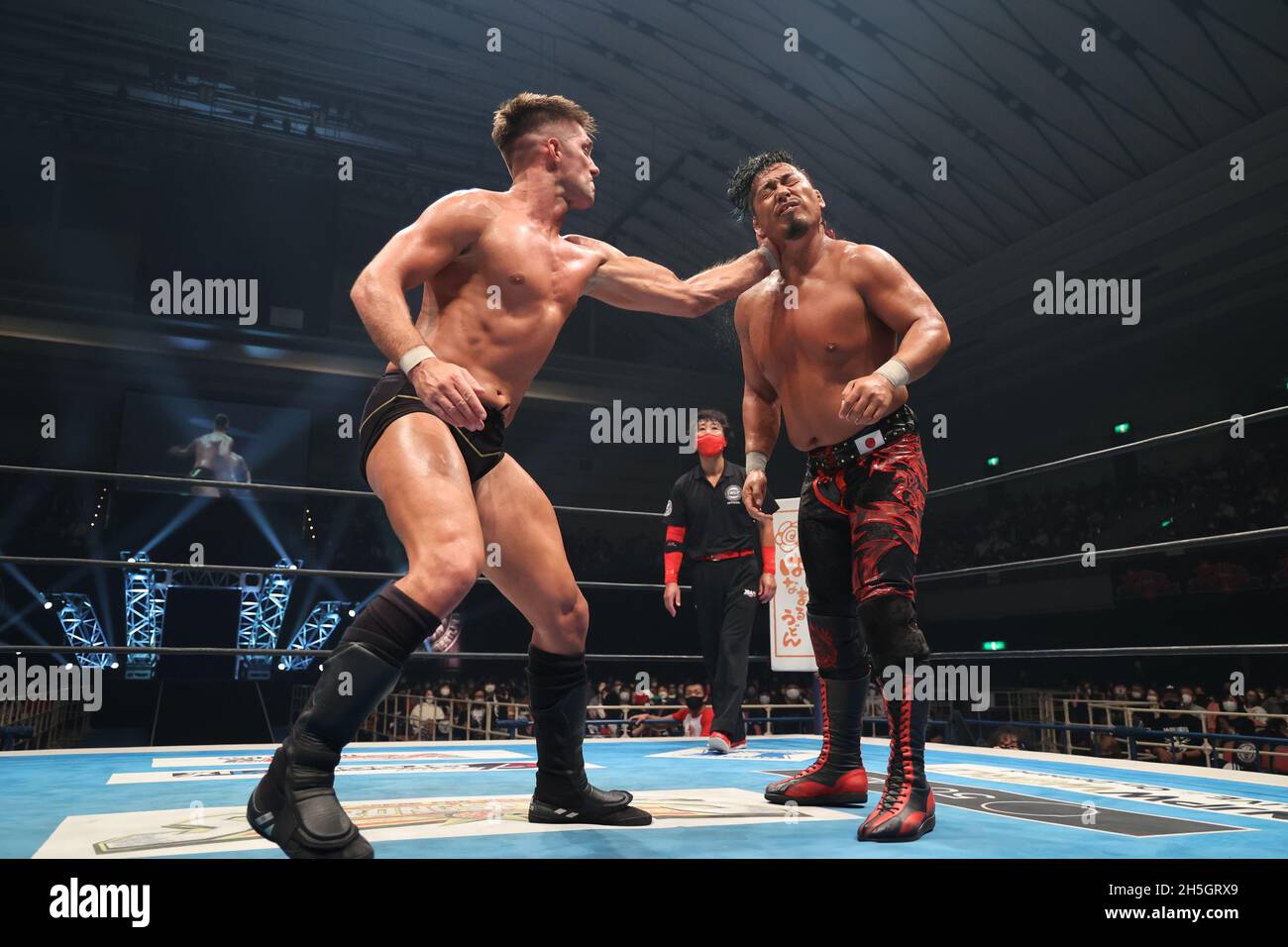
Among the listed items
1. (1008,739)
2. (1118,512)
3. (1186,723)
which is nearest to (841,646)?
(1186,723)

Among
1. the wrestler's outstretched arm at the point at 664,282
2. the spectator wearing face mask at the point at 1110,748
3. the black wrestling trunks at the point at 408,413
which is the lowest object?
the spectator wearing face mask at the point at 1110,748

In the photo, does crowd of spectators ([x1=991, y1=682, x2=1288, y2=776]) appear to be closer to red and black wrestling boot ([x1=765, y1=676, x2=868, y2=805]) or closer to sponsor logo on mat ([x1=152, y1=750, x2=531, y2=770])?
sponsor logo on mat ([x1=152, y1=750, x2=531, y2=770])

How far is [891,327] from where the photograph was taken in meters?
1.86

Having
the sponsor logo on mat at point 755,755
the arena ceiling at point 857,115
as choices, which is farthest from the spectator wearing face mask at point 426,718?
the sponsor logo on mat at point 755,755

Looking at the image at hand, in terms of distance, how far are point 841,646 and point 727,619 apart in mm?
1667

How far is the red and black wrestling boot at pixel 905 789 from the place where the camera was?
143cm

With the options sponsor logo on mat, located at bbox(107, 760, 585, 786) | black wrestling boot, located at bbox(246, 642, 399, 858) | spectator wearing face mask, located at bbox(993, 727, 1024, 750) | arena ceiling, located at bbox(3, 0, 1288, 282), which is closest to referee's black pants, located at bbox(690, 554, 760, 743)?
sponsor logo on mat, located at bbox(107, 760, 585, 786)

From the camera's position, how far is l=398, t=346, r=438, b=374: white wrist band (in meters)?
1.40

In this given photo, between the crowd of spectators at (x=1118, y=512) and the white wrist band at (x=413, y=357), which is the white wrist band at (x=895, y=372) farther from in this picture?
the crowd of spectators at (x=1118, y=512)

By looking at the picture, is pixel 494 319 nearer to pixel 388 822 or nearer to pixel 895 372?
pixel 895 372

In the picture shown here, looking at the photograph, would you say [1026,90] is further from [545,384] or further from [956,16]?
[545,384]

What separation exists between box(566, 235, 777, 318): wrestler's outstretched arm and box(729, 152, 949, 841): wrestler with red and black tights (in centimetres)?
5

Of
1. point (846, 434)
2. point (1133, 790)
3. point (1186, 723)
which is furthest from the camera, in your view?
point (1186, 723)

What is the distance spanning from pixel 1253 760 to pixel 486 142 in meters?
9.27
